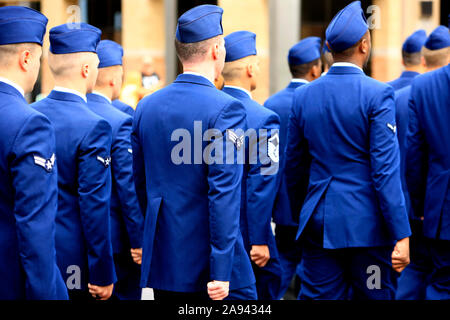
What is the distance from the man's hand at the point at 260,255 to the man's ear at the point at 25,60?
80.8 inches

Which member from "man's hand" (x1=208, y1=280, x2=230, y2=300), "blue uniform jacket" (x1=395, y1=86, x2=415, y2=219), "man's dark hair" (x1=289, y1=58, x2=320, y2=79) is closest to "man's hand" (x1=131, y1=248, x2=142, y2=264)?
"man's hand" (x1=208, y1=280, x2=230, y2=300)

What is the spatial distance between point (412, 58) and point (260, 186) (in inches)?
107

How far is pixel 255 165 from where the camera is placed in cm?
459

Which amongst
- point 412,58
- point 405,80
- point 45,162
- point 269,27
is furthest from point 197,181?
point 269,27

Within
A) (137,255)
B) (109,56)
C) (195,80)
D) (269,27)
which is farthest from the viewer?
(269,27)

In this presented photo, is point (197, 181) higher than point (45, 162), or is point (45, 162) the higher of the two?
point (45, 162)

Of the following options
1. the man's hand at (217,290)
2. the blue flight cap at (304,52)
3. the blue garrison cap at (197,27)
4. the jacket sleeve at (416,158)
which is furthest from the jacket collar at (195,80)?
the blue flight cap at (304,52)

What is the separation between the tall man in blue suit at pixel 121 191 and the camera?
15.6 ft

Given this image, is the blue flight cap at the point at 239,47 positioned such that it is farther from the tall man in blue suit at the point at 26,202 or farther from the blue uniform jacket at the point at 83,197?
the tall man in blue suit at the point at 26,202

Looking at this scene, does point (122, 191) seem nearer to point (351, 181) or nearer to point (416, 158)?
point (351, 181)

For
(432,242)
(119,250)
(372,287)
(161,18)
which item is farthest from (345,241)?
(161,18)

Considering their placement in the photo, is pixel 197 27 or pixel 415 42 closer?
pixel 197 27

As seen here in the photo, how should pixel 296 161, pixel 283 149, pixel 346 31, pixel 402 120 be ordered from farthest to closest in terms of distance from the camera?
pixel 402 120
pixel 283 149
pixel 296 161
pixel 346 31

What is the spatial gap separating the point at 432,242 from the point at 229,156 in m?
2.12
